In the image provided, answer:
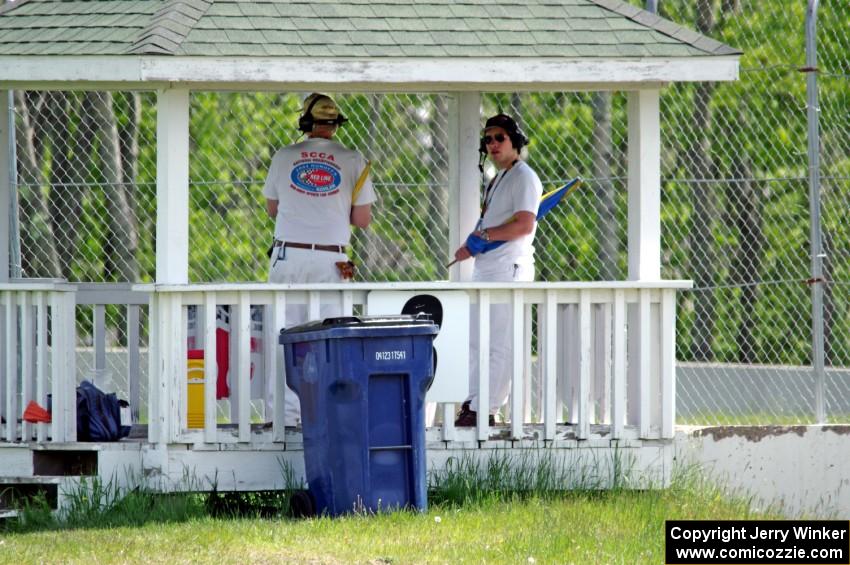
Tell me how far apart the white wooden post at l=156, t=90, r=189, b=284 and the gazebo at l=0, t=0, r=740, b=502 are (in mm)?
11

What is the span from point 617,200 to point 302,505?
23.3 ft

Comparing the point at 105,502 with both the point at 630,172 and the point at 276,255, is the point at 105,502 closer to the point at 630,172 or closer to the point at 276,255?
the point at 276,255

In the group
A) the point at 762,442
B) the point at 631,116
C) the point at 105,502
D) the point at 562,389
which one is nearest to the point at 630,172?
the point at 631,116

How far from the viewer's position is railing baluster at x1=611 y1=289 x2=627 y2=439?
855 centimetres

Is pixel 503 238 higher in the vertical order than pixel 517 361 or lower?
higher

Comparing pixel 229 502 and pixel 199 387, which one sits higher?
pixel 199 387

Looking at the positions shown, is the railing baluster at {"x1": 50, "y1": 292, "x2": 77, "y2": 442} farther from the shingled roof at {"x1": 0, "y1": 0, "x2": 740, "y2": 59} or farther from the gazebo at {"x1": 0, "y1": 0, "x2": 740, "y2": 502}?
the shingled roof at {"x1": 0, "y1": 0, "x2": 740, "y2": 59}

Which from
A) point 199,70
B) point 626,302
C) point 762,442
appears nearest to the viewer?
point 199,70

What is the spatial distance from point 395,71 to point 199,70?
1.03 meters

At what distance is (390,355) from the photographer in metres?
7.58

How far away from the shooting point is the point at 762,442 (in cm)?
961

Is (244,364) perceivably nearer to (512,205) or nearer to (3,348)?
(3,348)

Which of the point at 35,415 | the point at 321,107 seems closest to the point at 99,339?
the point at 35,415

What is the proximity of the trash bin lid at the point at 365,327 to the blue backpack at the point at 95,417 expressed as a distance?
4.72 feet
